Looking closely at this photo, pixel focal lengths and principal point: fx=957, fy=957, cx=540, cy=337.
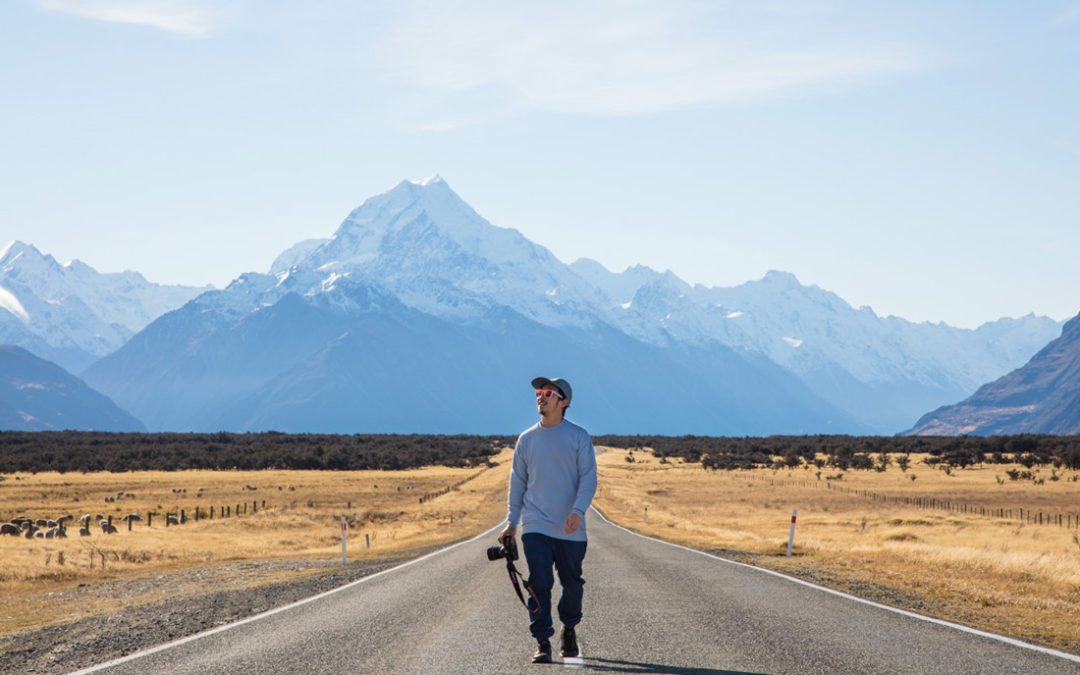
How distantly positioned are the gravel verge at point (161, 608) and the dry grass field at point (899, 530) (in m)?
8.80

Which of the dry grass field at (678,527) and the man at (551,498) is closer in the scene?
the man at (551,498)

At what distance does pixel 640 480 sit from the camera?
76625 mm

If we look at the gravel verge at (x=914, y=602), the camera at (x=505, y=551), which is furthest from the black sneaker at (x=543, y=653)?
the gravel verge at (x=914, y=602)

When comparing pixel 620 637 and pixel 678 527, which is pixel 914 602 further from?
pixel 678 527

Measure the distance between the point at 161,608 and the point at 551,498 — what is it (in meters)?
8.95

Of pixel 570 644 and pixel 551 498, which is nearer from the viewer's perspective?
pixel 551 498

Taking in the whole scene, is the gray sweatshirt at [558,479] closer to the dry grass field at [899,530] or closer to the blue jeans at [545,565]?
the blue jeans at [545,565]

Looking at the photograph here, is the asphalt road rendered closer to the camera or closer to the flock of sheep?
the camera

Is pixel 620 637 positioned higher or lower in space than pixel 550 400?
lower

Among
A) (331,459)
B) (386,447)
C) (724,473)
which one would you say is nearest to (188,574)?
(724,473)

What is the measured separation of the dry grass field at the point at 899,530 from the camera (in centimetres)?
1372

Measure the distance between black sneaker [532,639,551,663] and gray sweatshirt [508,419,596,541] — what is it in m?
0.94

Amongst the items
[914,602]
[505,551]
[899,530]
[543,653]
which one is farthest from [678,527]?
[505,551]

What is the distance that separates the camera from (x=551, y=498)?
8305 millimetres
